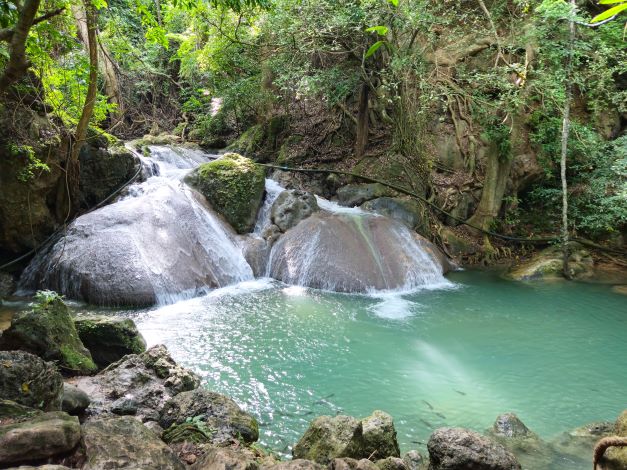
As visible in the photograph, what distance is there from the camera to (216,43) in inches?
487

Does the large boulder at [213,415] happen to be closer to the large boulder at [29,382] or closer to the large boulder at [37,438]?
the large boulder at [29,382]

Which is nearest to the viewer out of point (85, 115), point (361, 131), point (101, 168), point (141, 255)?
point (85, 115)

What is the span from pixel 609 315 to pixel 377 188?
5897mm

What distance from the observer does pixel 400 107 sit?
38.1 feet

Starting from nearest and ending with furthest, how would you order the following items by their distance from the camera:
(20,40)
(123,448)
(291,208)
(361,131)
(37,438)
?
(37,438), (123,448), (20,40), (291,208), (361,131)

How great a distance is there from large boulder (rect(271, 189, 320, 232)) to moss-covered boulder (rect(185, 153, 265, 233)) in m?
0.52

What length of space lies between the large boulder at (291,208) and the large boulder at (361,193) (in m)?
1.45

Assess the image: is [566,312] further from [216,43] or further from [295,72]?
[216,43]

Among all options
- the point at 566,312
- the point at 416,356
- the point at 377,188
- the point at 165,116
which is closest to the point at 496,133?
the point at 377,188

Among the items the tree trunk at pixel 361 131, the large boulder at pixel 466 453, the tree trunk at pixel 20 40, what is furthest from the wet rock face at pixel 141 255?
the tree trunk at pixel 361 131

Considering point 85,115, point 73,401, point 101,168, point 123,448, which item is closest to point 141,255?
point 85,115

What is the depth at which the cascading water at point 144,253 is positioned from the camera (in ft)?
23.6

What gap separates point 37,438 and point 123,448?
0.44 meters

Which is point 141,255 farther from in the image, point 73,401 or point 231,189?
point 73,401
